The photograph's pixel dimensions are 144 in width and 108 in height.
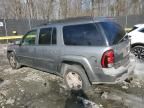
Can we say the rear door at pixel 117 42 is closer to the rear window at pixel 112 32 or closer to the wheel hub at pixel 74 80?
the rear window at pixel 112 32

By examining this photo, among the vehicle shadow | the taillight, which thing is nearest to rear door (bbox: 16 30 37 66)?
the vehicle shadow

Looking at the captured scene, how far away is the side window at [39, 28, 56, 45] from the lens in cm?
548

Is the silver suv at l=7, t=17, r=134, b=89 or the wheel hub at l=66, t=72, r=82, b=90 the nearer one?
the silver suv at l=7, t=17, r=134, b=89

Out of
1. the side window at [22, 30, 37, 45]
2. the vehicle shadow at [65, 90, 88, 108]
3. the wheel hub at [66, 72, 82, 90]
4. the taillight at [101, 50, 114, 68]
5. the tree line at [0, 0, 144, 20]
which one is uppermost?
the tree line at [0, 0, 144, 20]

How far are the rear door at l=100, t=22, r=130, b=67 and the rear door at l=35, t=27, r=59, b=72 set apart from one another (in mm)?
1570

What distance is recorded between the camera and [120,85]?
5449 mm

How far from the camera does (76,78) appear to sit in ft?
16.7

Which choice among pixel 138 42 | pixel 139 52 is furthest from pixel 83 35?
pixel 139 52

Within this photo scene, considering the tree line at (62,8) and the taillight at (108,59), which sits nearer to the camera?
the taillight at (108,59)

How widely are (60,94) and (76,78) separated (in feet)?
2.01

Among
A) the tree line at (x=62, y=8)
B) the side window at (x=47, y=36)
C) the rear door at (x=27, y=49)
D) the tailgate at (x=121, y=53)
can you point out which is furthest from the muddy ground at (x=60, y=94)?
the tree line at (x=62, y=8)

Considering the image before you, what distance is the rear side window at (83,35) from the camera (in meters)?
4.41

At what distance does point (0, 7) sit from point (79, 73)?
29434mm

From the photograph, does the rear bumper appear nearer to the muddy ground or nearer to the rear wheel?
the muddy ground
